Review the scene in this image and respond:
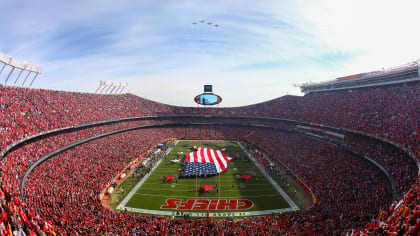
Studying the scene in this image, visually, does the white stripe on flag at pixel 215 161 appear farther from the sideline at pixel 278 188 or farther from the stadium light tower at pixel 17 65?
the stadium light tower at pixel 17 65

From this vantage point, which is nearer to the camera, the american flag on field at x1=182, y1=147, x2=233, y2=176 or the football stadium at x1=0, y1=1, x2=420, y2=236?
the football stadium at x1=0, y1=1, x2=420, y2=236

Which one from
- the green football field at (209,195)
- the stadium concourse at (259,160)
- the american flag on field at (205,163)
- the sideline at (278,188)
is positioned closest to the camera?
the stadium concourse at (259,160)

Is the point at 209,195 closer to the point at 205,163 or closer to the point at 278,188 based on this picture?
the point at 205,163

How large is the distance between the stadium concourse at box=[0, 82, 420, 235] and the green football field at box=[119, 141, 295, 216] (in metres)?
3.20

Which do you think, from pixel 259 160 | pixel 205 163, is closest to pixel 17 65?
pixel 205 163

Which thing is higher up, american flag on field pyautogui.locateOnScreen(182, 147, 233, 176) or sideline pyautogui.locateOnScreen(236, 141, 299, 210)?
american flag on field pyautogui.locateOnScreen(182, 147, 233, 176)

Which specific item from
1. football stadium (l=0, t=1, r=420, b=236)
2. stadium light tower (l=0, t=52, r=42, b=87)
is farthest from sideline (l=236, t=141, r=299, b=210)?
stadium light tower (l=0, t=52, r=42, b=87)

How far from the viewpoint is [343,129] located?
32.7 m

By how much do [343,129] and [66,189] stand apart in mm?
37333

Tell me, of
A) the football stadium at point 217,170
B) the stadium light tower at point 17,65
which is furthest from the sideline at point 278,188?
the stadium light tower at point 17,65

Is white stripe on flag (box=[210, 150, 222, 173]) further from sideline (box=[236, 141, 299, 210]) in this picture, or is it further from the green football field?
sideline (box=[236, 141, 299, 210])

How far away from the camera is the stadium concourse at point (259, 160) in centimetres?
1442

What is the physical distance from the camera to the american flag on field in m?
30.3

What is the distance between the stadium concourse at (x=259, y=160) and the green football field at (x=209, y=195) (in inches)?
126
